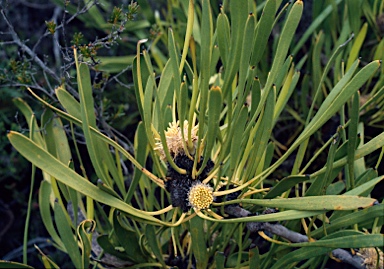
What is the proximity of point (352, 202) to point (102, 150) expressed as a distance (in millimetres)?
311

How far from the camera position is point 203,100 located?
47 cm

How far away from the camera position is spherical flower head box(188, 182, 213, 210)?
20.4 inches

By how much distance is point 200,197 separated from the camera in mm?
519

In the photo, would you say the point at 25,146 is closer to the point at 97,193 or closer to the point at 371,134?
the point at 97,193

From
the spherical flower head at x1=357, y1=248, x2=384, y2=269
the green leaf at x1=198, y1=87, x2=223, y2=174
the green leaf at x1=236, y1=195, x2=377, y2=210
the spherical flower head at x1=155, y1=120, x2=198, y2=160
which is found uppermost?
the spherical flower head at x1=155, y1=120, x2=198, y2=160

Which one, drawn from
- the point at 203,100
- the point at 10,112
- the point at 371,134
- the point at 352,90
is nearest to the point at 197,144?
the point at 203,100

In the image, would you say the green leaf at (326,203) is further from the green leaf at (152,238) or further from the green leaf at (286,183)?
the green leaf at (152,238)

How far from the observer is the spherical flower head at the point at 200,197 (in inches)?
20.4

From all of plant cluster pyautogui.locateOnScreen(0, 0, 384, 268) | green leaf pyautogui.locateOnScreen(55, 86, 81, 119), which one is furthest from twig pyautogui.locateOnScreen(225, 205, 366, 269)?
green leaf pyautogui.locateOnScreen(55, 86, 81, 119)

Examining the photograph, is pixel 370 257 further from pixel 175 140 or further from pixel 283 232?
pixel 175 140

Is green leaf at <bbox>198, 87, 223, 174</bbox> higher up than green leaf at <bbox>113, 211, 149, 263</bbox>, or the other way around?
green leaf at <bbox>198, 87, 223, 174</bbox>

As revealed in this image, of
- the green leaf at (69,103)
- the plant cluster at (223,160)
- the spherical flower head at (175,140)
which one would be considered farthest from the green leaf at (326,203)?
the green leaf at (69,103)

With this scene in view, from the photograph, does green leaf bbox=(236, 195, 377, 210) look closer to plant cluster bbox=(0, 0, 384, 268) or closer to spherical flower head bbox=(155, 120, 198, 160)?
plant cluster bbox=(0, 0, 384, 268)

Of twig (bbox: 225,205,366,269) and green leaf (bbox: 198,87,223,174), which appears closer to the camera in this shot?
green leaf (bbox: 198,87,223,174)
